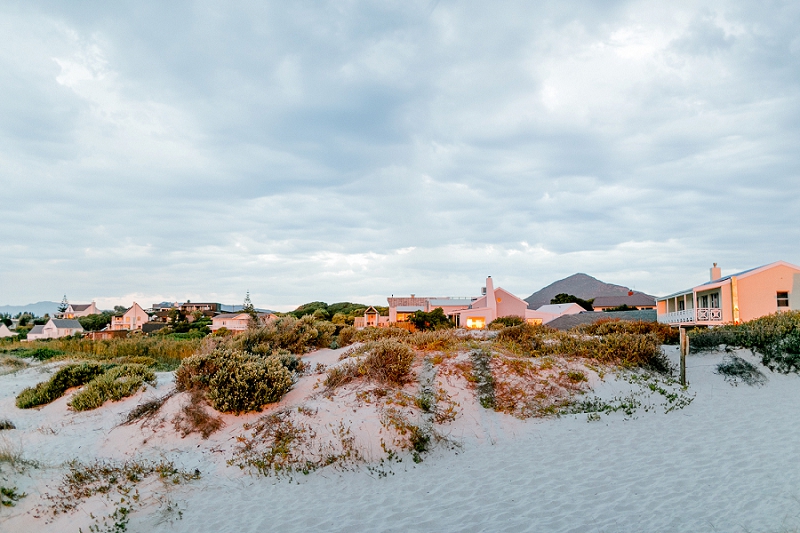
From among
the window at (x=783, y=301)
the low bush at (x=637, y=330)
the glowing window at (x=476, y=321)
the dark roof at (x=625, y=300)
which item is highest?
the dark roof at (x=625, y=300)

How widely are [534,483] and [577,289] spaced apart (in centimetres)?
9111

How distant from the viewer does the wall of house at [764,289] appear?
2270 cm

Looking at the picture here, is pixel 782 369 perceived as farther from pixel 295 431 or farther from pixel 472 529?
pixel 295 431

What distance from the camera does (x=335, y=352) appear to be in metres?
17.6

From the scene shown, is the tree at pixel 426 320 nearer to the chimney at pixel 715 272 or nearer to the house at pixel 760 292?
the chimney at pixel 715 272

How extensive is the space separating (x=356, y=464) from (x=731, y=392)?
914 centimetres

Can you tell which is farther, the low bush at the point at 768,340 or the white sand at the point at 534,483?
the low bush at the point at 768,340

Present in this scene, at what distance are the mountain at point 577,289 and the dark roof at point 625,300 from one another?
1315 centimetres

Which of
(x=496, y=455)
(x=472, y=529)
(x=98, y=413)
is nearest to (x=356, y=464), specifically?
(x=496, y=455)

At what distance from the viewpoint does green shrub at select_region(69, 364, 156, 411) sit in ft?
41.0

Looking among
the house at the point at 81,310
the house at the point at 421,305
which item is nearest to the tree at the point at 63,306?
the house at the point at 81,310

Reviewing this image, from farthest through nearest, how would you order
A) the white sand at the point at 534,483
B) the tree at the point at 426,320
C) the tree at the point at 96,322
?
the tree at the point at 96,322 < the tree at the point at 426,320 < the white sand at the point at 534,483

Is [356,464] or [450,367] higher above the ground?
[450,367]

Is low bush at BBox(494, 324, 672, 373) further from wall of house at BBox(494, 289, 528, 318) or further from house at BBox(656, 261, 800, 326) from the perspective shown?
wall of house at BBox(494, 289, 528, 318)
